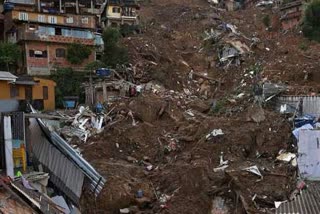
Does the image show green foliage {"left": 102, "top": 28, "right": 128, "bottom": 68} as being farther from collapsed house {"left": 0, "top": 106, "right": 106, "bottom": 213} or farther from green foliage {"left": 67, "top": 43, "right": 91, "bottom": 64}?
collapsed house {"left": 0, "top": 106, "right": 106, "bottom": 213}

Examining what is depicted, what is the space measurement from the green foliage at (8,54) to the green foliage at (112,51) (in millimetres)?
5064

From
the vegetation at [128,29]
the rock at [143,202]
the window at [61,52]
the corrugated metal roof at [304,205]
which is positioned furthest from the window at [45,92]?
the corrugated metal roof at [304,205]

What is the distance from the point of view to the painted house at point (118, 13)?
35219 millimetres

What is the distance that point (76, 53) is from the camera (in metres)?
25.6

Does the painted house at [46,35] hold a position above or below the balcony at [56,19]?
below

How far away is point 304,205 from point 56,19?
1989 cm

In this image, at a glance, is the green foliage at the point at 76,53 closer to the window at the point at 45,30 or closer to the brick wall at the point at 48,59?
the brick wall at the point at 48,59

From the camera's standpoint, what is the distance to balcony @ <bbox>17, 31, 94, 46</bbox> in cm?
2481

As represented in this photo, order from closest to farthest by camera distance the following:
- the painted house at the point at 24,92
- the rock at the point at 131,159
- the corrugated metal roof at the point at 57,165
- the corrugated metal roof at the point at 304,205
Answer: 1. the corrugated metal roof at the point at 304,205
2. the corrugated metal roof at the point at 57,165
3. the painted house at the point at 24,92
4. the rock at the point at 131,159

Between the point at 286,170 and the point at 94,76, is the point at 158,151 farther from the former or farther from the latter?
the point at 94,76

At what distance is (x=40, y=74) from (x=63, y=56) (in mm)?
1817

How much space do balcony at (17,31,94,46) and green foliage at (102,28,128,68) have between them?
1.07m

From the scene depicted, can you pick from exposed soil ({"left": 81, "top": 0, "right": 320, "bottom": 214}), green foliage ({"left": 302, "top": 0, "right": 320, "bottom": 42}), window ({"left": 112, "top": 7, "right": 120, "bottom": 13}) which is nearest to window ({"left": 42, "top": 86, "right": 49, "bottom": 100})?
exposed soil ({"left": 81, "top": 0, "right": 320, "bottom": 214})

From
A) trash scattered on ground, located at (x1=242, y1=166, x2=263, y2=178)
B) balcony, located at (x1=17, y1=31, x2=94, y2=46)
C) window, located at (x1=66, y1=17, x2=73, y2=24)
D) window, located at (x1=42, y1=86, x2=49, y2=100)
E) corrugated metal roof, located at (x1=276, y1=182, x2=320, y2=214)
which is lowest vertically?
trash scattered on ground, located at (x1=242, y1=166, x2=263, y2=178)
